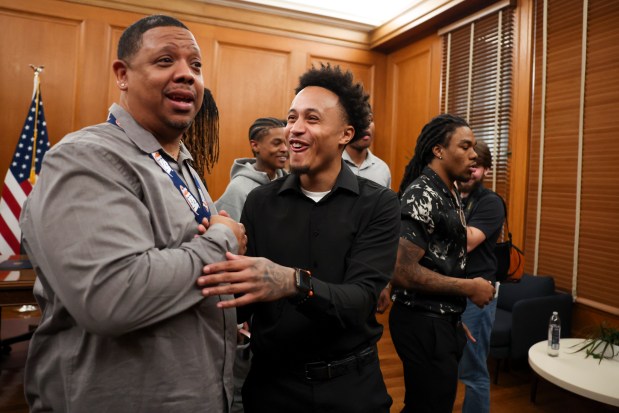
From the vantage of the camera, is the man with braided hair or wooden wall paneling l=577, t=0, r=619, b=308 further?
wooden wall paneling l=577, t=0, r=619, b=308

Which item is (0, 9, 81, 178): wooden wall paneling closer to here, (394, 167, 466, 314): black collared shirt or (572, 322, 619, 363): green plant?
(394, 167, 466, 314): black collared shirt

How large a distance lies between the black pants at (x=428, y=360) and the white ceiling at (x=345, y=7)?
410 centimetres

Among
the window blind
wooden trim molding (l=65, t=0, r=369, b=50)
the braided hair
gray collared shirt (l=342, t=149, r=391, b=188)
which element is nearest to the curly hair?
the braided hair

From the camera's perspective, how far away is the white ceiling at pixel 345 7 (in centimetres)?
518

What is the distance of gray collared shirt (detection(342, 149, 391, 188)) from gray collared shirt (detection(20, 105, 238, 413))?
2.63 meters

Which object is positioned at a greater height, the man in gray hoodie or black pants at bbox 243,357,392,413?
the man in gray hoodie

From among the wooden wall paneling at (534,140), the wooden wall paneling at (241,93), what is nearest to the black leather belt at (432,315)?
the wooden wall paneling at (534,140)

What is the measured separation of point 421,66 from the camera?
5.35 m

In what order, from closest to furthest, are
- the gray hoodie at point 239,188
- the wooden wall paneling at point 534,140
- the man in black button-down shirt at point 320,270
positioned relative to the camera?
the man in black button-down shirt at point 320,270 < the gray hoodie at point 239,188 < the wooden wall paneling at point 534,140

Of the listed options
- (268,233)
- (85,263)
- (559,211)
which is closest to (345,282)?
(268,233)

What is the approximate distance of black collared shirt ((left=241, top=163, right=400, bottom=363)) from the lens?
1.25 meters

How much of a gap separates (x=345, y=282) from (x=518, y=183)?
3.18 m

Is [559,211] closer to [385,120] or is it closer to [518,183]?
[518,183]

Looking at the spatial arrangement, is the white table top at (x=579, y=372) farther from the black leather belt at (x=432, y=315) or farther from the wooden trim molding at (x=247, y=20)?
the wooden trim molding at (x=247, y=20)
